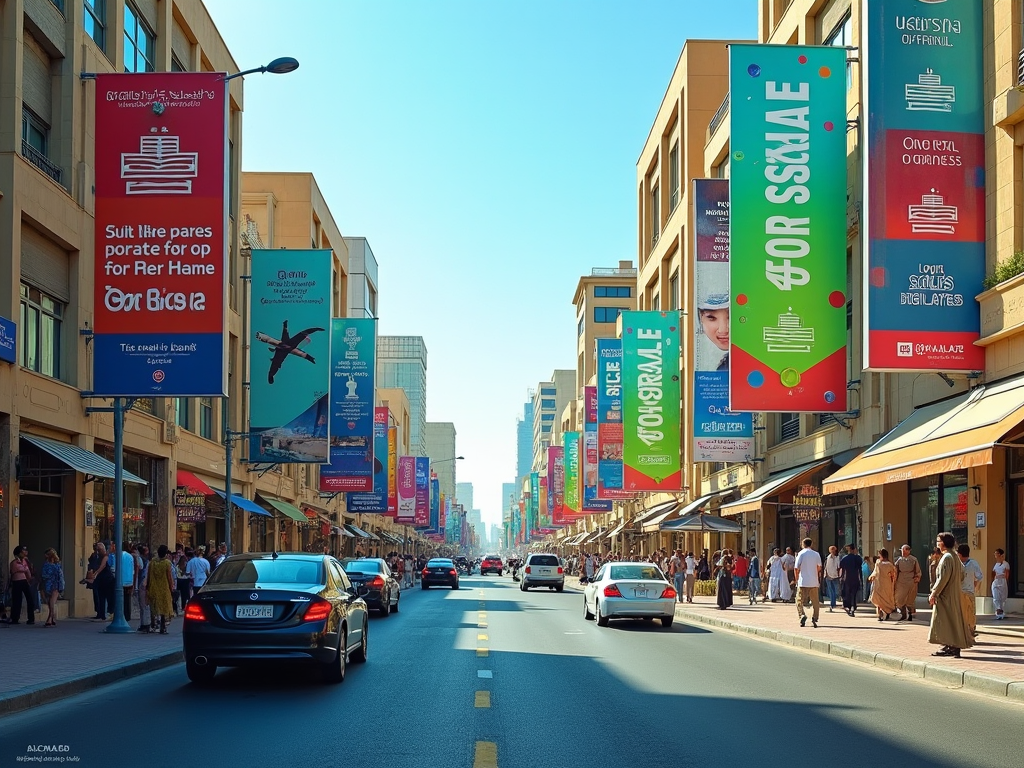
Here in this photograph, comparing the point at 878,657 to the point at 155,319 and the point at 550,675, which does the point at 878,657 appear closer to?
the point at 550,675

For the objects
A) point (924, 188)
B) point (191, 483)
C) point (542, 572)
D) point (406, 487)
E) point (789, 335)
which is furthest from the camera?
point (406, 487)

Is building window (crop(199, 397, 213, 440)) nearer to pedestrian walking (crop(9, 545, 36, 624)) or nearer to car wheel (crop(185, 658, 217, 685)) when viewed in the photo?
pedestrian walking (crop(9, 545, 36, 624))

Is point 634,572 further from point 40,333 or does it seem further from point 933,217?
point 40,333

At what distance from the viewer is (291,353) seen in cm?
3997

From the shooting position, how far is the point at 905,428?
1030 inches

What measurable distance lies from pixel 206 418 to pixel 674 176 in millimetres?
28417

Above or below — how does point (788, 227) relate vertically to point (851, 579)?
above

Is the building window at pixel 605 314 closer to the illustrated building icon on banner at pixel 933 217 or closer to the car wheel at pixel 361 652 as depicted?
the illustrated building icon on banner at pixel 933 217

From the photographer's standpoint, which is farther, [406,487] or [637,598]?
[406,487]

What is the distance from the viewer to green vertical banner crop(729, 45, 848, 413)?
28062 mm

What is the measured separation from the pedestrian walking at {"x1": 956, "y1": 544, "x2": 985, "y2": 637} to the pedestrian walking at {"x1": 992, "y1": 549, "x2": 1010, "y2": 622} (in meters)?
0.29

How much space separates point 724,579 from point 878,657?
47.2ft

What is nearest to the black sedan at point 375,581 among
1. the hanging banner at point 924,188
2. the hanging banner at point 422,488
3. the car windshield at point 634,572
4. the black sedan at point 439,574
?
the car windshield at point 634,572

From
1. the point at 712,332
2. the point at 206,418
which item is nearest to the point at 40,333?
the point at 206,418
